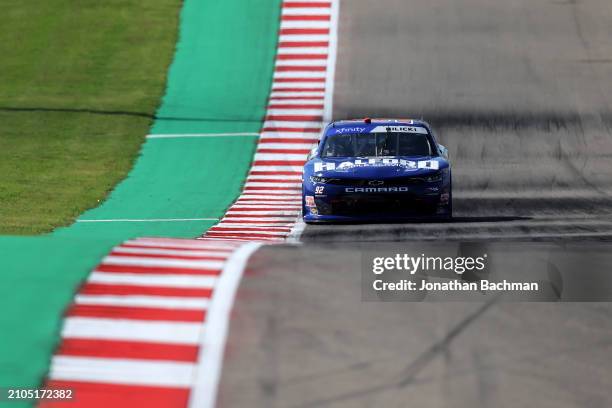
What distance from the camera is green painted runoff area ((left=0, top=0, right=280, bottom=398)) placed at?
7.53m

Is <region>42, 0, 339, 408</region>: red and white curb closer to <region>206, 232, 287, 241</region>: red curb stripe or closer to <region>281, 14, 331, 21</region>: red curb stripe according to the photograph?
<region>206, 232, 287, 241</region>: red curb stripe

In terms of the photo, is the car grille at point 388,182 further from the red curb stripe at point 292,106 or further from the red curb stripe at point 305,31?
the red curb stripe at point 305,31

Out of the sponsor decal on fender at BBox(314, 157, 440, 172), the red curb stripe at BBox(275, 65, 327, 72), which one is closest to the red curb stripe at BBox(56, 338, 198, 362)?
the sponsor decal on fender at BBox(314, 157, 440, 172)

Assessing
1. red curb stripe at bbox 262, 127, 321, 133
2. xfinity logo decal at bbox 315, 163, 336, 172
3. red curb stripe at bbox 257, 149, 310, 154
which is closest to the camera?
xfinity logo decal at bbox 315, 163, 336, 172

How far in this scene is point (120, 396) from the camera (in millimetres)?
7027

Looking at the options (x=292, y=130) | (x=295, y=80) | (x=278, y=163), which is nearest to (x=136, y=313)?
(x=278, y=163)

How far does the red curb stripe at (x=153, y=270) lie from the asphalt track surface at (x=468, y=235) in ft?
1.12

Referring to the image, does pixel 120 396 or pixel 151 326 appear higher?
pixel 151 326

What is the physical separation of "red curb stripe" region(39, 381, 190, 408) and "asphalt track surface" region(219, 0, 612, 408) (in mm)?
309

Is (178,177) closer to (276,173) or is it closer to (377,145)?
(276,173)

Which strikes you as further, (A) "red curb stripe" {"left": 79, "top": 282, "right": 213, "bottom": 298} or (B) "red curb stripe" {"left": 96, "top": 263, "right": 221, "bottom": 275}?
(B) "red curb stripe" {"left": 96, "top": 263, "right": 221, "bottom": 275}

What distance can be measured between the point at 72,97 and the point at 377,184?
11225mm

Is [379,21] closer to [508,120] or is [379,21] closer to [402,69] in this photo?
[402,69]

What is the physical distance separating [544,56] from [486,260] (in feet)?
54.2
